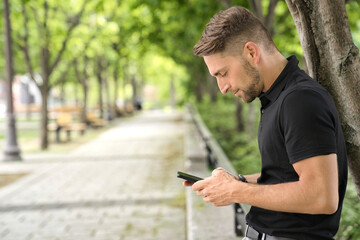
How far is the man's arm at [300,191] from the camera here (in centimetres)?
158

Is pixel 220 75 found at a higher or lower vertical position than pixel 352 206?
higher

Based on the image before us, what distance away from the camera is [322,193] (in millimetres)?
1606

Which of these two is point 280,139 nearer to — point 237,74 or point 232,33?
point 237,74

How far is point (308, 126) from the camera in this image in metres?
1.57

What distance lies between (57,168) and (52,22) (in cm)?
607

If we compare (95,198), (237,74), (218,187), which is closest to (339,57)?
(237,74)

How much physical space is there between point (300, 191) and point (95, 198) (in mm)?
7024

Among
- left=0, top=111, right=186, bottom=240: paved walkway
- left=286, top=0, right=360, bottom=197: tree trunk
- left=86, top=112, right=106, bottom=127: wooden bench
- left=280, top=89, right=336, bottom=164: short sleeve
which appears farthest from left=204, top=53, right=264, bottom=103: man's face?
left=86, top=112, right=106, bottom=127: wooden bench

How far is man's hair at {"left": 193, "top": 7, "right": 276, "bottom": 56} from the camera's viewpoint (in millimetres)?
1816

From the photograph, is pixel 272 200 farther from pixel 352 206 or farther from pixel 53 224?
pixel 53 224

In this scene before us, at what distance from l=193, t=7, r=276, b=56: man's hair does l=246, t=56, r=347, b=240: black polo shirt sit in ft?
0.59

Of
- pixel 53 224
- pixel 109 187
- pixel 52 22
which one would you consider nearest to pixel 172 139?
pixel 52 22

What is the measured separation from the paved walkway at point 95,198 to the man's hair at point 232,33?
15.1ft

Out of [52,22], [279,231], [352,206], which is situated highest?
[52,22]
